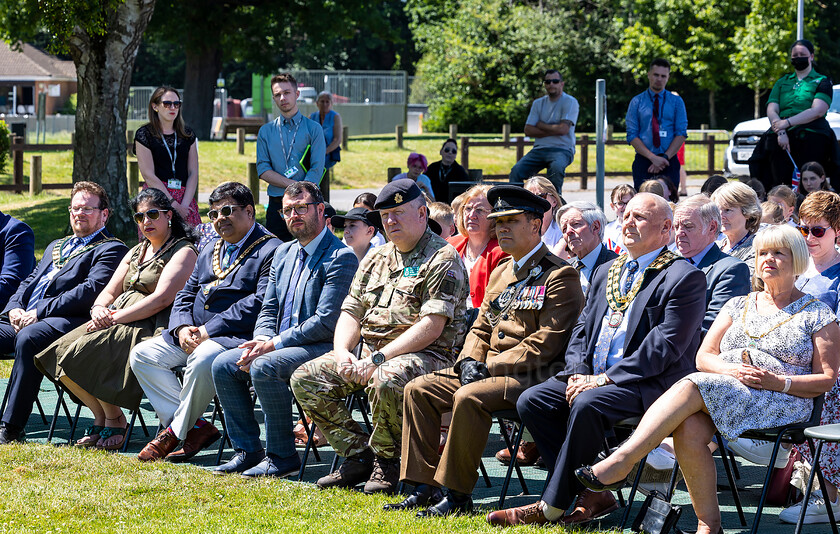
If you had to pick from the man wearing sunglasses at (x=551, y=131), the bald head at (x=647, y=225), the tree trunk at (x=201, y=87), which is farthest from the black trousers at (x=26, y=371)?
the tree trunk at (x=201, y=87)

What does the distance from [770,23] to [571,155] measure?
2269 cm

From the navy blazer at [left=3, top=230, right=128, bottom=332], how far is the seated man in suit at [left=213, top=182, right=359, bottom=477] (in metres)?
1.45

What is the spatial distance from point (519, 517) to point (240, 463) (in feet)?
6.33

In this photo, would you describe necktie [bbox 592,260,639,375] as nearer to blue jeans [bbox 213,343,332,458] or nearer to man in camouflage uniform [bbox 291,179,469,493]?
man in camouflage uniform [bbox 291,179,469,493]

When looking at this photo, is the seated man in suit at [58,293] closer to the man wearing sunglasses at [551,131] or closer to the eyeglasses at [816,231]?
the eyeglasses at [816,231]

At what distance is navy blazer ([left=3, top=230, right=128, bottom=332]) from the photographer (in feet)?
24.2

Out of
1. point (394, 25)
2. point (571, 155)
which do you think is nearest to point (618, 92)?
point (394, 25)

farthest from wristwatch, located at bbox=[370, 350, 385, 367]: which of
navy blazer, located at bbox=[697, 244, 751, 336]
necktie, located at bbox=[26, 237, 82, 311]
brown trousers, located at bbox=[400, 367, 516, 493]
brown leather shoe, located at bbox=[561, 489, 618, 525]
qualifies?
necktie, located at bbox=[26, 237, 82, 311]

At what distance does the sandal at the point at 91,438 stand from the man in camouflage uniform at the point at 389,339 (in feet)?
5.60

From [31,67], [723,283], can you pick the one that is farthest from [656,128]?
[31,67]

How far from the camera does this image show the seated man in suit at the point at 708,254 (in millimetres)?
5824

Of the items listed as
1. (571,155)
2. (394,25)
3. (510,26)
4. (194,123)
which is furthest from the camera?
(394,25)

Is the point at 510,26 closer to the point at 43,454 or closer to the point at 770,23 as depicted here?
the point at 770,23

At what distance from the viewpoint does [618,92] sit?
39000 millimetres
